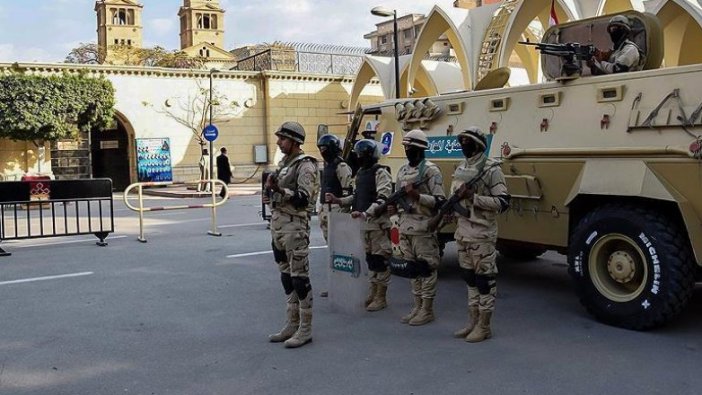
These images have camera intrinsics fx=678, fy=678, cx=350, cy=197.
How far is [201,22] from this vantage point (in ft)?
333

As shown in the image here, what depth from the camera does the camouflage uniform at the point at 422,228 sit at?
5.98m

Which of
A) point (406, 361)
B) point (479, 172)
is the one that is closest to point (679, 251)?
point (479, 172)

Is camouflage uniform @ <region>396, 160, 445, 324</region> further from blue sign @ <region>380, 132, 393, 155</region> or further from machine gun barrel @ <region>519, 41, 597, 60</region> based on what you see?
blue sign @ <region>380, 132, 393, 155</region>

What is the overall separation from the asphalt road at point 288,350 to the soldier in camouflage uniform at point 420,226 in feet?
0.89

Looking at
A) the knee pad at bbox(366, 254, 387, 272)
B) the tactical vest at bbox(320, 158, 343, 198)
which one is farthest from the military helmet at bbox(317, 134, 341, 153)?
the knee pad at bbox(366, 254, 387, 272)

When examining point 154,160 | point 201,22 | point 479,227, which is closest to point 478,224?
point 479,227

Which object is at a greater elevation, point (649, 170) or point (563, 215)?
point (649, 170)

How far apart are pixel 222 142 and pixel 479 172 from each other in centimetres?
2609

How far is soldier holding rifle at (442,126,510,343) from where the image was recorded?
5.43 metres

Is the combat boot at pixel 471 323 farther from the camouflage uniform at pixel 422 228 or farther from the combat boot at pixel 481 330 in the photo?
the camouflage uniform at pixel 422 228

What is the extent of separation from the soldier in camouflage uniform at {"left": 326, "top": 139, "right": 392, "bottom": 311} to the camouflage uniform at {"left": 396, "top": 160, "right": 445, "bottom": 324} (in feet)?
1.28

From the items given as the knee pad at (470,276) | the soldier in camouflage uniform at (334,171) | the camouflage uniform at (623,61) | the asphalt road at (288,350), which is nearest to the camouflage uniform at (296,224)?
the asphalt road at (288,350)

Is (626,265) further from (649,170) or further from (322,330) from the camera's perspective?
(322,330)

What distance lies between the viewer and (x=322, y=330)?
5.94 meters
